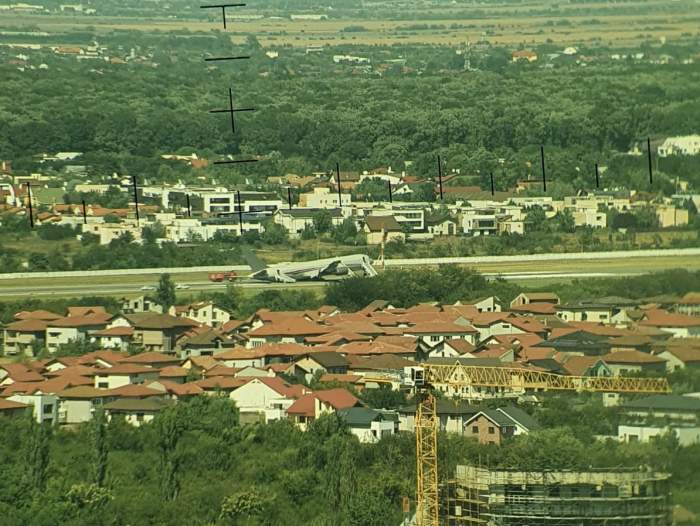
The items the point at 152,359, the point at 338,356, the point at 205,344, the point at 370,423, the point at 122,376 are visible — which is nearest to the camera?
the point at 370,423

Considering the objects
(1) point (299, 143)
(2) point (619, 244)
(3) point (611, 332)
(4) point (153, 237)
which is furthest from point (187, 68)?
(3) point (611, 332)

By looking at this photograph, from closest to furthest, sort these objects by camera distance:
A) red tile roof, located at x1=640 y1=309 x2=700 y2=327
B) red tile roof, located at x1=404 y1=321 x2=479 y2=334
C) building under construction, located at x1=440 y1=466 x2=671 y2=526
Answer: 1. building under construction, located at x1=440 y1=466 x2=671 y2=526
2. red tile roof, located at x1=640 y1=309 x2=700 y2=327
3. red tile roof, located at x1=404 y1=321 x2=479 y2=334

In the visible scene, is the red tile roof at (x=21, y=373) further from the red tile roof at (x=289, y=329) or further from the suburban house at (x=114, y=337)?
the red tile roof at (x=289, y=329)

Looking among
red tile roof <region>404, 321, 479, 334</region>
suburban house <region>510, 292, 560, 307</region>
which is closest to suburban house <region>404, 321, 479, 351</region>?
red tile roof <region>404, 321, 479, 334</region>

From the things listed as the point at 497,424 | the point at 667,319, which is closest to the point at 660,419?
the point at 667,319

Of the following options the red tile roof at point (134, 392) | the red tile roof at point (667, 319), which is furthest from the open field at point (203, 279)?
the red tile roof at point (667, 319)

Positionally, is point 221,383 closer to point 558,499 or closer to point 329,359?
point 329,359

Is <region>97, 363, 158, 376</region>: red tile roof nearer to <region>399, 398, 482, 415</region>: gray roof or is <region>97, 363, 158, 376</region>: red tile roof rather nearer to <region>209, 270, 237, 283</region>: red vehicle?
<region>399, 398, 482, 415</region>: gray roof
